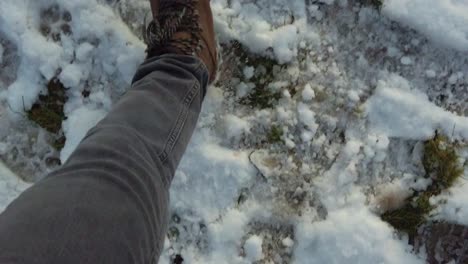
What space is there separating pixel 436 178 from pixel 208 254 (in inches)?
36.3

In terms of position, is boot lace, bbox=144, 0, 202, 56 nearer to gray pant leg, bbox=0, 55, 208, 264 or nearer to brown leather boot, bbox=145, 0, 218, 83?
brown leather boot, bbox=145, 0, 218, 83

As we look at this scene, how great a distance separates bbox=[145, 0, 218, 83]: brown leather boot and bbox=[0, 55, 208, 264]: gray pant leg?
8.0 inches

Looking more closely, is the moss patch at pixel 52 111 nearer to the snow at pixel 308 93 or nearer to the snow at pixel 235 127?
the snow at pixel 235 127

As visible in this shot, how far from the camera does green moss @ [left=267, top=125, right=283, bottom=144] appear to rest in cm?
193

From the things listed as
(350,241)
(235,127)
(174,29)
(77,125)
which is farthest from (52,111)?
(350,241)

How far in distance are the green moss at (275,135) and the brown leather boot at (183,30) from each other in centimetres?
31

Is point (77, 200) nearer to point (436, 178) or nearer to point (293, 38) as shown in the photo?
point (293, 38)

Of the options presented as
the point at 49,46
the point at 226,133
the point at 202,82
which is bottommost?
the point at 226,133

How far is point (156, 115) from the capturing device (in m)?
1.46

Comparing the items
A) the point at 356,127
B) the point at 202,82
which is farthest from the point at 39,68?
the point at 356,127

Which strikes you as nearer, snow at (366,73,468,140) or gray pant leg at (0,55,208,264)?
gray pant leg at (0,55,208,264)

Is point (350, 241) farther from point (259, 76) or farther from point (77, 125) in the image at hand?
point (77, 125)

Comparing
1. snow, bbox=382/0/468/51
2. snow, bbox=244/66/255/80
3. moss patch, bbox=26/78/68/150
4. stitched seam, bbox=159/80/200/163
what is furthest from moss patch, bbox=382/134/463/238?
moss patch, bbox=26/78/68/150

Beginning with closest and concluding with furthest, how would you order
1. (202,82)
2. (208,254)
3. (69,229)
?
(69,229), (202,82), (208,254)
